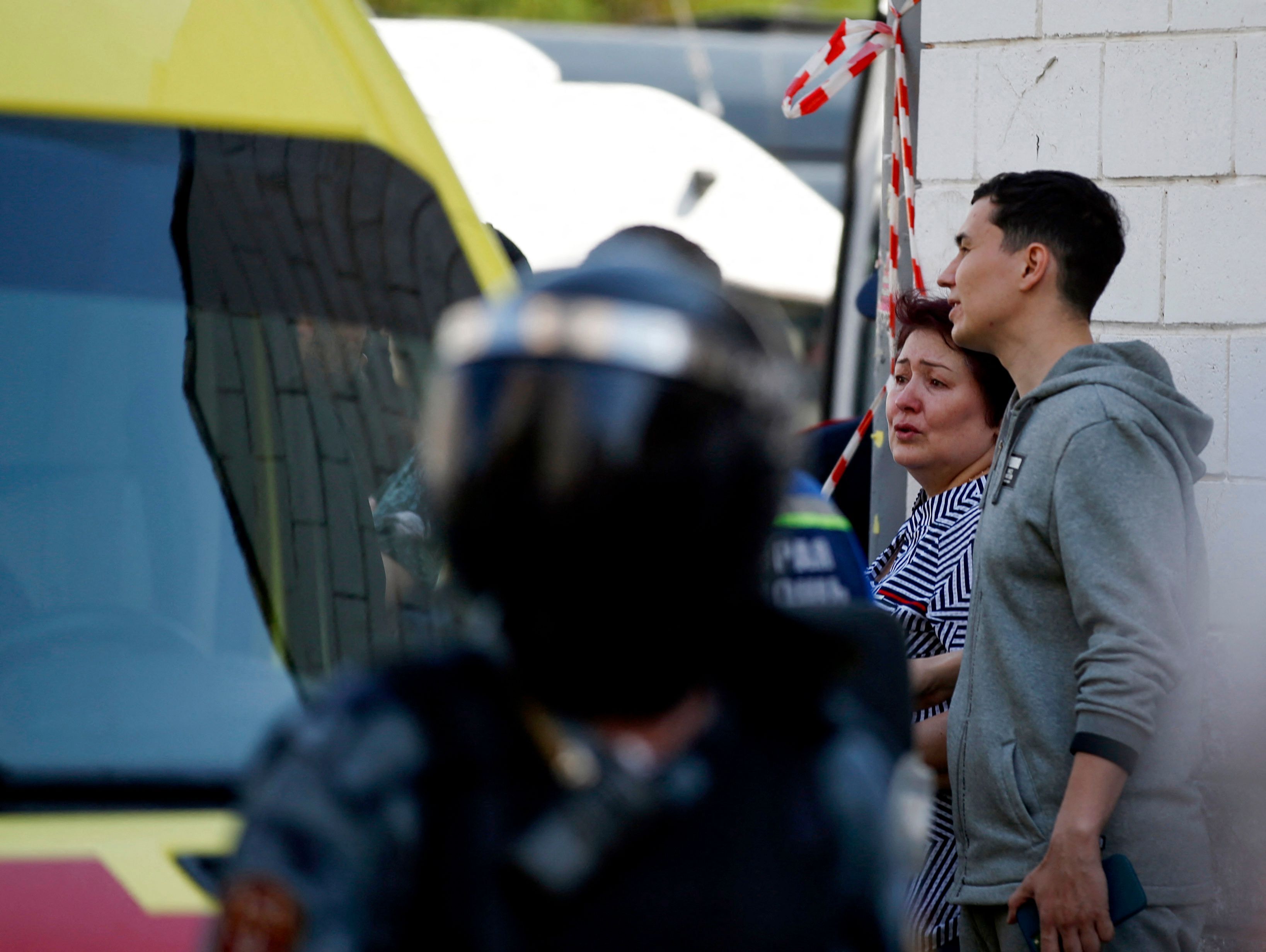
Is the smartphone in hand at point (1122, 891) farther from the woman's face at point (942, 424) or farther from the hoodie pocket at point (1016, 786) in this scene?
the woman's face at point (942, 424)

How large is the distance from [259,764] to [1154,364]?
2277mm

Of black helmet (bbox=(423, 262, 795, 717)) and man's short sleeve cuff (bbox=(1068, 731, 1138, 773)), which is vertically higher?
black helmet (bbox=(423, 262, 795, 717))

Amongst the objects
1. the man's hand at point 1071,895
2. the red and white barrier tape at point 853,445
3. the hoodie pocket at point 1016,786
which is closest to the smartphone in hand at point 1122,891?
the man's hand at point 1071,895

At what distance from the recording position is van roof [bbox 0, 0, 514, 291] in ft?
6.75

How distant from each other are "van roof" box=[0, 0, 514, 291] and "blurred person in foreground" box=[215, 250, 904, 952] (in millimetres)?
1090

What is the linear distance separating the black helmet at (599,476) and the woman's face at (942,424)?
246cm

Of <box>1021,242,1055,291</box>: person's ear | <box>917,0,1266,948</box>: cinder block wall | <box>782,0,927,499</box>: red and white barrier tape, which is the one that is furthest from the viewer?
<box>782,0,927,499</box>: red and white barrier tape

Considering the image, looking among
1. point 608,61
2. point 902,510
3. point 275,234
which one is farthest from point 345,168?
point 608,61

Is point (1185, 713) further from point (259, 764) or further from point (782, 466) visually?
point (259, 764)

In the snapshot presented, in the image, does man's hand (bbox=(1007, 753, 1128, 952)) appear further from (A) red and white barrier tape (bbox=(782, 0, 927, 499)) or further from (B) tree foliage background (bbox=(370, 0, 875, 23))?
(B) tree foliage background (bbox=(370, 0, 875, 23))

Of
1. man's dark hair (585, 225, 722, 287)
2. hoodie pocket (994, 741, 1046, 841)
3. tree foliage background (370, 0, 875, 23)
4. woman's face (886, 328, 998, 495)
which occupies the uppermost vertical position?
tree foliage background (370, 0, 875, 23)

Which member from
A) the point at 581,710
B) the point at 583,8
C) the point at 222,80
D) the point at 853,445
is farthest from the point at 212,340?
the point at 583,8

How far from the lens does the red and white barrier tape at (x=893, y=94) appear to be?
166 inches

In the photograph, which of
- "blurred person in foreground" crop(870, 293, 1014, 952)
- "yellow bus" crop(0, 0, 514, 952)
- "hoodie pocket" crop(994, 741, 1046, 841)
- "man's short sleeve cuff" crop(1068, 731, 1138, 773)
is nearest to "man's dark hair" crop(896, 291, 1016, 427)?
"blurred person in foreground" crop(870, 293, 1014, 952)
